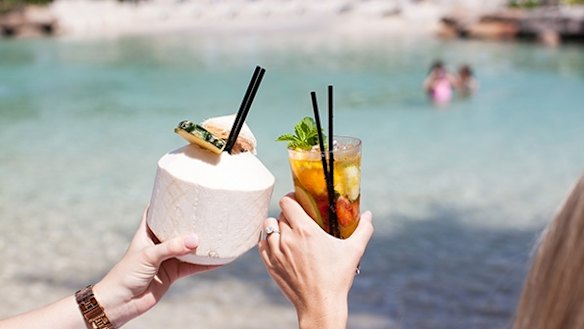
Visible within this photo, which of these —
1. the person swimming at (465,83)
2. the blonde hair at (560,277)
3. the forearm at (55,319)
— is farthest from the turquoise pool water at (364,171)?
the blonde hair at (560,277)

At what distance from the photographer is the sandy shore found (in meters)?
36.3

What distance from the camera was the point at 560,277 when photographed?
1.09 metres

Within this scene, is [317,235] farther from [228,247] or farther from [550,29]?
[550,29]

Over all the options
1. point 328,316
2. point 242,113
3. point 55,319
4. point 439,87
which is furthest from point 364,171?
point 328,316

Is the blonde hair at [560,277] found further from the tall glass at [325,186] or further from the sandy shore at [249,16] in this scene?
the sandy shore at [249,16]

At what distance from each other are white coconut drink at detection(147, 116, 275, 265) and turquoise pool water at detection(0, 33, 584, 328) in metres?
3.33

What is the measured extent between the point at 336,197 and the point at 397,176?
725 centimetres

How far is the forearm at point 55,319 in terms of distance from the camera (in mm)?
2008

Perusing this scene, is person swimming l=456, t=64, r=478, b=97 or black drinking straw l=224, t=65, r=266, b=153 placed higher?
black drinking straw l=224, t=65, r=266, b=153

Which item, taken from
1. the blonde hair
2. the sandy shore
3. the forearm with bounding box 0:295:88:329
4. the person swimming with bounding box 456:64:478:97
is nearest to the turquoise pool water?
the person swimming with bounding box 456:64:478:97

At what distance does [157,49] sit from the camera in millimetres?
28203

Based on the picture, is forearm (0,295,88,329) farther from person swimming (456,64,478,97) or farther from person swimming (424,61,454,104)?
person swimming (456,64,478,97)

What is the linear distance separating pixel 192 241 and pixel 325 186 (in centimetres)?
31

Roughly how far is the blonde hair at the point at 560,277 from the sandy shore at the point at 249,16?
3315cm
